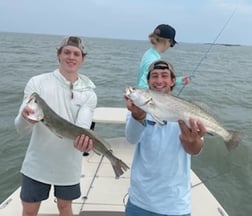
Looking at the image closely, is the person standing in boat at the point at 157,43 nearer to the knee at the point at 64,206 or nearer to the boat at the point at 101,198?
the boat at the point at 101,198

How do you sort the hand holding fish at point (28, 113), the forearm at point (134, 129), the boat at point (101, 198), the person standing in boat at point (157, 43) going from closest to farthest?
the forearm at point (134, 129), the hand holding fish at point (28, 113), the boat at point (101, 198), the person standing in boat at point (157, 43)

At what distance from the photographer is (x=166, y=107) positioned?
101 inches

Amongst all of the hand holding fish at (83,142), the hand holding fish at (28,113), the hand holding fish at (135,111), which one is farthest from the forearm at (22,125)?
the hand holding fish at (135,111)

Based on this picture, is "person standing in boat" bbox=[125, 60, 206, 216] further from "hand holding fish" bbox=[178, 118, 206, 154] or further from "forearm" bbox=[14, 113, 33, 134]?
"forearm" bbox=[14, 113, 33, 134]

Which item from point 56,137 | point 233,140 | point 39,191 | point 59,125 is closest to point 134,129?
point 59,125

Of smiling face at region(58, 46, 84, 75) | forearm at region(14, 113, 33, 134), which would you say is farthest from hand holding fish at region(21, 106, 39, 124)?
smiling face at region(58, 46, 84, 75)

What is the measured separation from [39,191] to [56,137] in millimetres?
501

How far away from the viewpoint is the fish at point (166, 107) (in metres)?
2.52

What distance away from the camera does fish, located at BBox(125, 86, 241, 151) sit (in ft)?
8.26

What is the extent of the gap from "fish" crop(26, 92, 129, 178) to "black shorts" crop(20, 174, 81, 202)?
1.81 ft

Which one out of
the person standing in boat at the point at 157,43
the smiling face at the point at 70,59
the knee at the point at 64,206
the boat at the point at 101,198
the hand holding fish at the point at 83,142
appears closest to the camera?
the hand holding fish at the point at 83,142

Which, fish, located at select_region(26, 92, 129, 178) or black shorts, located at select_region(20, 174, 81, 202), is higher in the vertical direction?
fish, located at select_region(26, 92, 129, 178)

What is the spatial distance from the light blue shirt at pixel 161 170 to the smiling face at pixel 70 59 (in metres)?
0.86

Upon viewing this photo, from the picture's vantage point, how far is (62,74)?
11.2 feet
